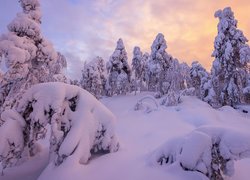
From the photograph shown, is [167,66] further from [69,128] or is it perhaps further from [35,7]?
→ [69,128]

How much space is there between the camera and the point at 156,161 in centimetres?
855

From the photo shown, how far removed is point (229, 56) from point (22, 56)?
87.6 ft

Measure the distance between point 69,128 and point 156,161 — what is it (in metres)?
2.93

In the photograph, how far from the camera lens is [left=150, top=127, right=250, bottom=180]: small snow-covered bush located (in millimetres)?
7488

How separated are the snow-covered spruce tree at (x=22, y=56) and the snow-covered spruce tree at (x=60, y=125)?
4.49 ft

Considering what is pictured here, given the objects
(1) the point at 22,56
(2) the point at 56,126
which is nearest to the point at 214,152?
(2) the point at 56,126

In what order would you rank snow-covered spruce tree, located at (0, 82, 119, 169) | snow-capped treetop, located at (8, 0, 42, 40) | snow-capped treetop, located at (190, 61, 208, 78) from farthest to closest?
snow-capped treetop, located at (190, 61, 208, 78), snow-capped treetop, located at (8, 0, 42, 40), snow-covered spruce tree, located at (0, 82, 119, 169)

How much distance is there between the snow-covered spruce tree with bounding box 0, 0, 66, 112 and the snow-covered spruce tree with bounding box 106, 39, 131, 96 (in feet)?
118

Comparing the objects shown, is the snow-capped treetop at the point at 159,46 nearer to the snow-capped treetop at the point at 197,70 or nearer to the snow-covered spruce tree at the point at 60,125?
the snow-capped treetop at the point at 197,70

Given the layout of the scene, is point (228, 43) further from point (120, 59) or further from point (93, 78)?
point (93, 78)

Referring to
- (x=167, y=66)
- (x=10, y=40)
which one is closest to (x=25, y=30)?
(x=10, y=40)

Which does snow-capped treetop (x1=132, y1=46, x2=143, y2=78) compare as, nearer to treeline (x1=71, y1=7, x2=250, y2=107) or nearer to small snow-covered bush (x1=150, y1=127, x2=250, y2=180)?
treeline (x1=71, y1=7, x2=250, y2=107)

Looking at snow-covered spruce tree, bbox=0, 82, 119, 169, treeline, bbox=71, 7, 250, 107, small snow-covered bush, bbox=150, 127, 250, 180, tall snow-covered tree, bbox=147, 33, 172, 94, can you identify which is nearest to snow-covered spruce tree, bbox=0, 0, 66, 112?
snow-covered spruce tree, bbox=0, 82, 119, 169

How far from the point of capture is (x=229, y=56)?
32.8 meters
